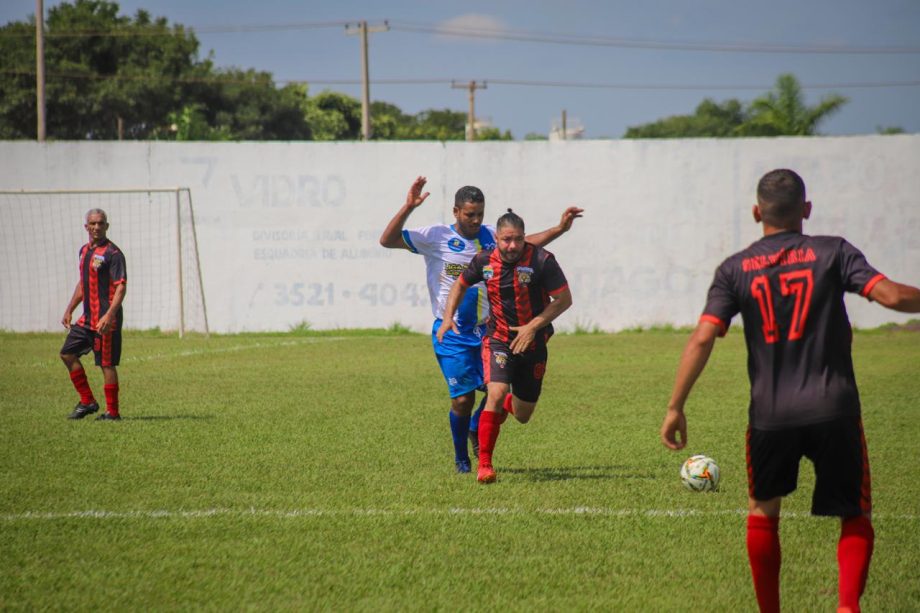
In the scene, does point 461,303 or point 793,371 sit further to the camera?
point 461,303

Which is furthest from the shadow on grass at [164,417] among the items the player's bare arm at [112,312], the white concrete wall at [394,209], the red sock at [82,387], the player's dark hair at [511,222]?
the white concrete wall at [394,209]

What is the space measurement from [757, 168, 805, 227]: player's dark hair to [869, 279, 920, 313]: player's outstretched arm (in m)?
0.45

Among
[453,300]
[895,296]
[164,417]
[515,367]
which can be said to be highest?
[895,296]

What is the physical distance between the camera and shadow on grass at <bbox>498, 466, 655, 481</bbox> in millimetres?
7707

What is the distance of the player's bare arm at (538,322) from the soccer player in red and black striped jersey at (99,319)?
476 cm

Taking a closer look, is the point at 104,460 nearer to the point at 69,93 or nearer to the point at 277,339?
the point at 277,339

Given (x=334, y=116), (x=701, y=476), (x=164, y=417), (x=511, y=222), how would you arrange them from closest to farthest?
(x=701, y=476)
(x=511, y=222)
(x=164, y=417)
(x=334, y=116)

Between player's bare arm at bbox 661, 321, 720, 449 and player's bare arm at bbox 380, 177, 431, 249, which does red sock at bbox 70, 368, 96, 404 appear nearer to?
player's bare arm at bbox 380, 177, 431, 249

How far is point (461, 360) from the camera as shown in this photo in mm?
8156

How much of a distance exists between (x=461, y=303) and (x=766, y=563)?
4.22 meters

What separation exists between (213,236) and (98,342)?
11017 mm

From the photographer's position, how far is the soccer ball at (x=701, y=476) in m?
7.05

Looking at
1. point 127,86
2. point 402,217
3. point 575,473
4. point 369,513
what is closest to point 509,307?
point 402,217

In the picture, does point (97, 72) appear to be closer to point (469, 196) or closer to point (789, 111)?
point (789, 111)
